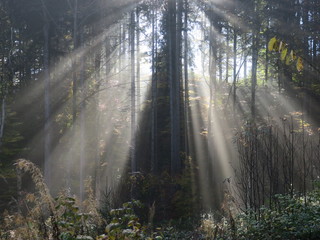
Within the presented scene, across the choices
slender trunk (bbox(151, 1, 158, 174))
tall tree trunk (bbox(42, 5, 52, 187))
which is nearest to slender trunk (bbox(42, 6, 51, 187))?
tall tree trunk (bbox(42, 5, 52, 187))

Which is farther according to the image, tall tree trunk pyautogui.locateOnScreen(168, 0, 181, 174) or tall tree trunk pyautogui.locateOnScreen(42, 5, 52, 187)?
tall tree trunk pyautogui.locateOnScreen(168, 0, 181, 174)

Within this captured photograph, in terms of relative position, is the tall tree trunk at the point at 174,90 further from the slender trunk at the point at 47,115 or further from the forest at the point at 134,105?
the slender trunk at the point at 47,115

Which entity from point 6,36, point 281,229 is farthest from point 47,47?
point 281,229

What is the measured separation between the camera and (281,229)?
16.6ft

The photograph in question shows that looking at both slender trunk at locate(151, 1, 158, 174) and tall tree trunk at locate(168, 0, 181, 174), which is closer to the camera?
tall tree trunk at locate(168, 0, 181, 174)

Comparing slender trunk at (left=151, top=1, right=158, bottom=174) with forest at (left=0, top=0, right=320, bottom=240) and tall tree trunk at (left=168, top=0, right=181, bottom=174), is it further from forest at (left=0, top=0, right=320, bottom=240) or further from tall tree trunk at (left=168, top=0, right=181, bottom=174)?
tall tree trunk at (left=168, top=0, right=181, bottom=174)

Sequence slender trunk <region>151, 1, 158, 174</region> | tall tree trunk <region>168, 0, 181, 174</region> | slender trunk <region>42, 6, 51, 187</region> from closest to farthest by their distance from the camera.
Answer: slender trunk <region>42, 6, 51, 187</region>, tall tree trunk <region>168, 0, 181, 174</region>, slender trunk <region>151, 1, 158, 174</region>

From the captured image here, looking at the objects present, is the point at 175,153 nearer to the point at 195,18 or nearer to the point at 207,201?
the point at 207,201

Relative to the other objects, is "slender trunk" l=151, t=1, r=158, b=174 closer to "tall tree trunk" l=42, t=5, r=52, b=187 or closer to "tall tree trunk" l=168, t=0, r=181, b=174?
"tall tree trunk" l=168, t=0, r=181, b=174

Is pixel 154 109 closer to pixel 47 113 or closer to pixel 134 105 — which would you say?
pixel 134 105

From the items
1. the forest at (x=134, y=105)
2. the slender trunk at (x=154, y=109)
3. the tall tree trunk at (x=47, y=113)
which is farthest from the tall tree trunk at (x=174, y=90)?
the tall tree trunk at (x=47, y=113)

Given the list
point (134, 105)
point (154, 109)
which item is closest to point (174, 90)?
point (134, 105)

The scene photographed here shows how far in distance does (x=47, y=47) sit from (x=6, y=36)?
402 centimetres

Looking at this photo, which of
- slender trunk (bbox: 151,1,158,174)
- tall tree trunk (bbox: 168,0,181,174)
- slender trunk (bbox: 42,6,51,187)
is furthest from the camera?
slender trunk (bbox: 151,1,158,174)
